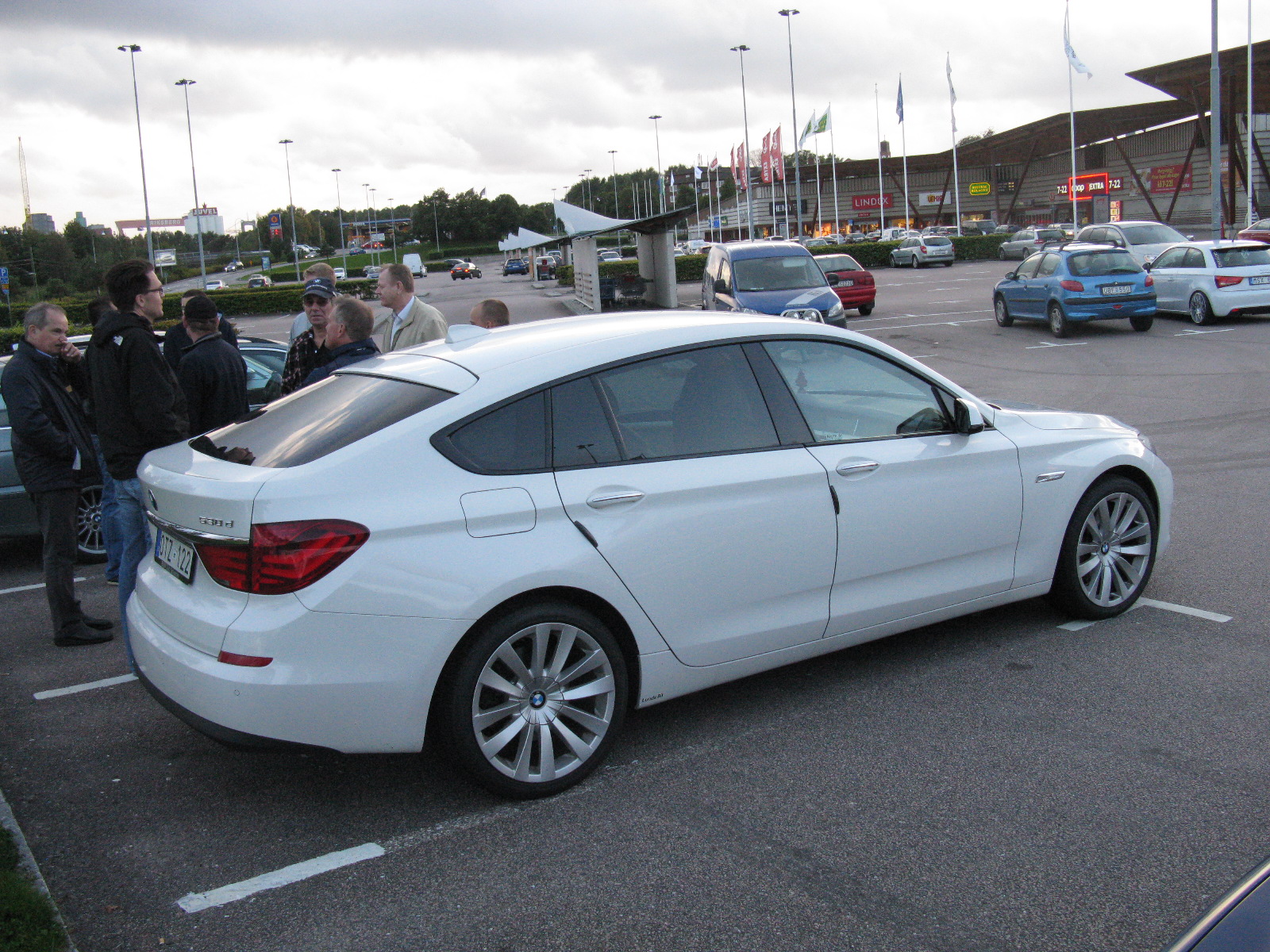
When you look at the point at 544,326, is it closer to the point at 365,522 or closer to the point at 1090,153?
the point at 365,522

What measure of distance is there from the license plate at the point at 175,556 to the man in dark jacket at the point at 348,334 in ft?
6.75

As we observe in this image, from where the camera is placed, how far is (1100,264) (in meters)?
18.5

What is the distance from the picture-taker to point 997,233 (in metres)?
53.0

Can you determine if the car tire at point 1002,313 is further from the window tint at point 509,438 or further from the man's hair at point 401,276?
the window tint at point 509,438

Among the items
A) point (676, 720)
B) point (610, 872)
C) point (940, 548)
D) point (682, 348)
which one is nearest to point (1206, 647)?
point (940, 548)

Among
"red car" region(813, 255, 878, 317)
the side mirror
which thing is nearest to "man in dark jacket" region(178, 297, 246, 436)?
the side mirror

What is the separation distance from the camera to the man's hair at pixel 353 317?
5828mm

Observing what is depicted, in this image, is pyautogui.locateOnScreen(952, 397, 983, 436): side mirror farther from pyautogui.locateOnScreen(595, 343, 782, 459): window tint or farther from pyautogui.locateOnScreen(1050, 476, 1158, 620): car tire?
pyautogui.locateOnScreen(595, 343, 782, 459): window tint

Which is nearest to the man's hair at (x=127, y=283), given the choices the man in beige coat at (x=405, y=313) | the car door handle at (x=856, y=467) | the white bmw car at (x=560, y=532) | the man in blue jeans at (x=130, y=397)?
the man in blue jeans at (x=130, y=397)

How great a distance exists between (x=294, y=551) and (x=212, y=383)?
2872 mm

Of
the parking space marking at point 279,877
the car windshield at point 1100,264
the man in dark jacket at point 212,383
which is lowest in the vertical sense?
the parking space marking at point 279,877

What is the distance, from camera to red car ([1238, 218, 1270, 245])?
32.5 metres

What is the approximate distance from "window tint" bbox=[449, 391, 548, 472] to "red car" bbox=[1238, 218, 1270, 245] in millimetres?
31639

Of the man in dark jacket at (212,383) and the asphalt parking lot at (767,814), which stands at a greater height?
the man in dark jacket at (212,383)
